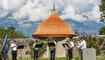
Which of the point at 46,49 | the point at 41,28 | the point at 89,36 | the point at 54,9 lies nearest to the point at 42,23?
the point at 41,28

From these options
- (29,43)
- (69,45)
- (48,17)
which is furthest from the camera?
(48,17)

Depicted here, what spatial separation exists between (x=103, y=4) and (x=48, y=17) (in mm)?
6472

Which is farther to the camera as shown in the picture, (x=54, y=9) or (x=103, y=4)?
(x=54, y=9)

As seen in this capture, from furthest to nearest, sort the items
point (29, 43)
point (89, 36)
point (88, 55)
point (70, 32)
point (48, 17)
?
point (48, 17) → point (70, 32) → point (29, 43) → point (89, 36) → point (88, 55)

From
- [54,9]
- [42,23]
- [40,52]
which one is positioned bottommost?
[40,52]

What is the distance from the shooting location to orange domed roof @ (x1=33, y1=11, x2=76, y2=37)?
2408cm

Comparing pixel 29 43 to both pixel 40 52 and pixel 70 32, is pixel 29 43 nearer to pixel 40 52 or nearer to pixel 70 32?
pixel 40 52

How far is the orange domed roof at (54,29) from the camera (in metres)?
24.1

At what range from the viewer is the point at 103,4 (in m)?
24.9

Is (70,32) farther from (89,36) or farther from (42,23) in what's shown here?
(89,36)

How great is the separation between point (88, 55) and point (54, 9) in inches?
669

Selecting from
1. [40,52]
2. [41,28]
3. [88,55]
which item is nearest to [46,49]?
[40,52]

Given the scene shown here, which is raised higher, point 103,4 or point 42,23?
point 103,4

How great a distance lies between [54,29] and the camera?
2456cm
